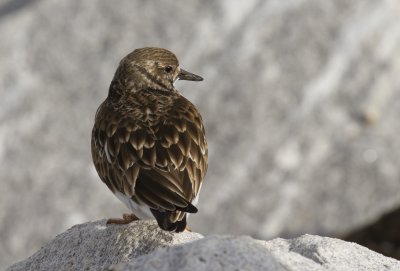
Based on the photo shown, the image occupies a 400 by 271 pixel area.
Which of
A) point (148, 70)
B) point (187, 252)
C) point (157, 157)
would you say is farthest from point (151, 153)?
point (187, 252)

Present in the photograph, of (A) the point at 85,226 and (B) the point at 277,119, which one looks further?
(B) the point at 277,119

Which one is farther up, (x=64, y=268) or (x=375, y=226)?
(x=375, y=226)

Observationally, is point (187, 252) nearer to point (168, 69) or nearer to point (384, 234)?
point (168, 69)

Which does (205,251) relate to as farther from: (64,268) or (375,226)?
(375,226)

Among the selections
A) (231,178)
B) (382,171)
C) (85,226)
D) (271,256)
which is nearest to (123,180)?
(85,226)

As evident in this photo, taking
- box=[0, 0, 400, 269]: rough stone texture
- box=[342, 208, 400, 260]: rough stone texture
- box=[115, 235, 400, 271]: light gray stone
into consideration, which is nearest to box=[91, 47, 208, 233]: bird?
box=[115, 235, 400, 271]: light gray stone
